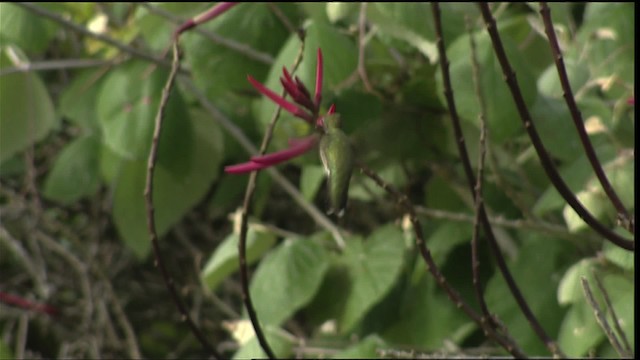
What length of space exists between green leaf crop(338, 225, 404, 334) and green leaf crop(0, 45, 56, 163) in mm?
361

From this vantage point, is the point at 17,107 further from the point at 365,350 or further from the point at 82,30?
the point at 365,350

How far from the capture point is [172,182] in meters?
1.38

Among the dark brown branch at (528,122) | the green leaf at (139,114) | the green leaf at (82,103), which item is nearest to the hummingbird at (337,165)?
the dark brown branch at (528,122)

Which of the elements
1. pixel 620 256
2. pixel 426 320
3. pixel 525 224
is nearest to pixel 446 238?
pixel 426 320

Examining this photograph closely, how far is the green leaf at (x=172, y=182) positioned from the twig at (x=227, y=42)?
0.15 m

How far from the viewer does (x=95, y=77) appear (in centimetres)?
140

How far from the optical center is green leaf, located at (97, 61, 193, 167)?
1229 mm

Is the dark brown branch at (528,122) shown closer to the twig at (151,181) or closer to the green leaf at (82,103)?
the twig at (151,181)

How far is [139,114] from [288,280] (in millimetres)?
262

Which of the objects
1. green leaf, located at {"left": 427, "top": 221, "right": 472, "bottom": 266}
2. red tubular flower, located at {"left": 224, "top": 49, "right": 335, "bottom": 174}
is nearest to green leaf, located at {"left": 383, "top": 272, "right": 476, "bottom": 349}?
green leaf, located at {"left": 427, "top": 221, "right": 472, "bottom": 266}

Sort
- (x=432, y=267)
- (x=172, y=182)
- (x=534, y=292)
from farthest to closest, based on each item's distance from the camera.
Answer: (x=172, y=182) < (x=534, y=292) < (x=432, y=267)

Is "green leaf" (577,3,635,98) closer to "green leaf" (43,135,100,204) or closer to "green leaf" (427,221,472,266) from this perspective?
"green leaf" (427,221,472,266)

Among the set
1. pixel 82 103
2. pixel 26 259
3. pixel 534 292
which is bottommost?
pixel 26 259

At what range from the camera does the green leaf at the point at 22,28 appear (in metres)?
1.15
